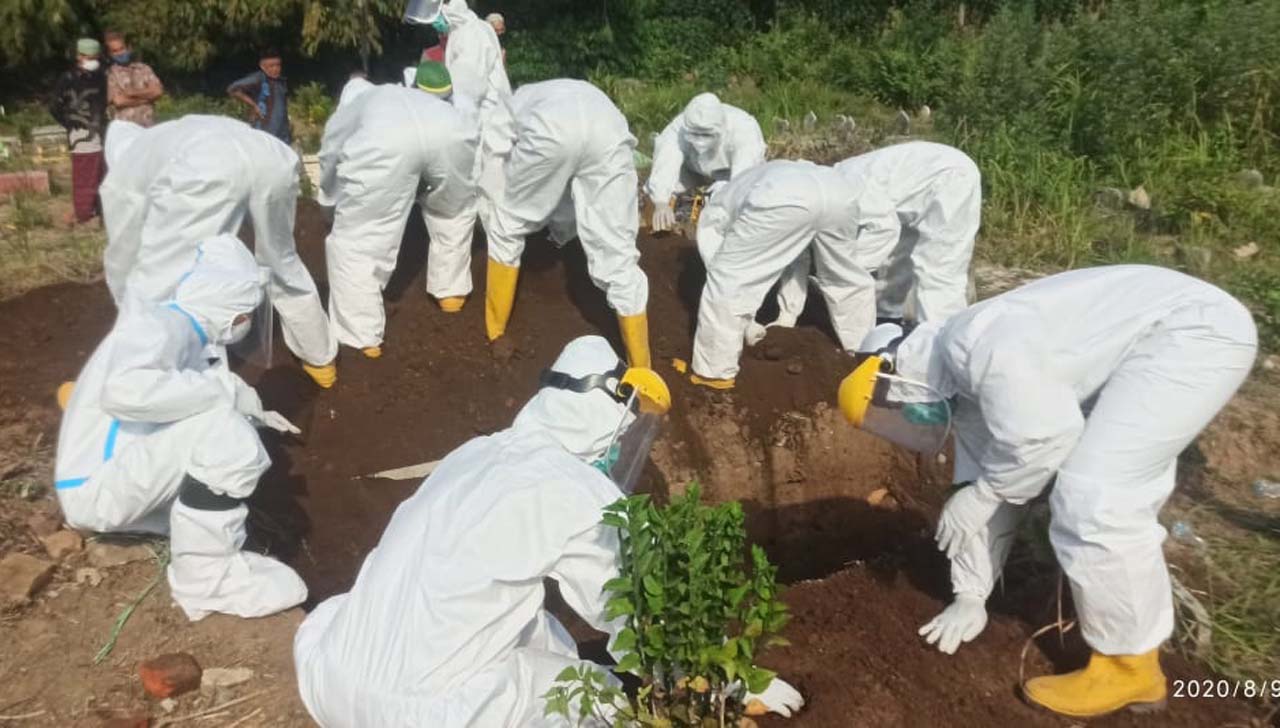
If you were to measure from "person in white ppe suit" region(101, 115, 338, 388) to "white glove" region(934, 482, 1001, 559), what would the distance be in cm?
322

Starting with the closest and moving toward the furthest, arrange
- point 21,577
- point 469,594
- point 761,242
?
point 469,594 → point 21,577 → point 761,242

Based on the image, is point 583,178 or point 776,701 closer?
point 776,701

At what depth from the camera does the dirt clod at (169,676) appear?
12.6ft

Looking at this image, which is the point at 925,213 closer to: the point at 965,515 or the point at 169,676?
the point at 965,515

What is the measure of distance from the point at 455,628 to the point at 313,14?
455 inches

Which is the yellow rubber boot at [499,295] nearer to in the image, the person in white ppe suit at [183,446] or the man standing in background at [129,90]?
the person in white ppe suit at [183,446]

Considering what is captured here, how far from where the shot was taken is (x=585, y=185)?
5820 mm

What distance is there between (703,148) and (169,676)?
442 centimetres

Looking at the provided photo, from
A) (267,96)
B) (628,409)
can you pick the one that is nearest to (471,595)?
(628,409)

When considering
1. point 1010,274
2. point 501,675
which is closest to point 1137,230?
point 1010,274

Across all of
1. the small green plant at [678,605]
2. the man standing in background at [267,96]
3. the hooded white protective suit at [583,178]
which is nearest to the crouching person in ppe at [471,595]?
the small green plant at [678,605]

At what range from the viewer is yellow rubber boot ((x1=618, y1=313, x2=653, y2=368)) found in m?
5.95

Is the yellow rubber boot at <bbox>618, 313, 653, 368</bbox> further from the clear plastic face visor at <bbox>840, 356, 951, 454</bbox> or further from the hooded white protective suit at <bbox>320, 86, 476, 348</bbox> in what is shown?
the clear plastic face visor at <bbox>840, 356, 951, 454</bbox>

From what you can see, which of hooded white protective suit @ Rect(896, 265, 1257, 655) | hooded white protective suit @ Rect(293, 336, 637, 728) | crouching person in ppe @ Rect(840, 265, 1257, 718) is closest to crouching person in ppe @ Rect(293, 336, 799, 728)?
hooded white protective suit @ Rect(293, 336, 637, 728)
